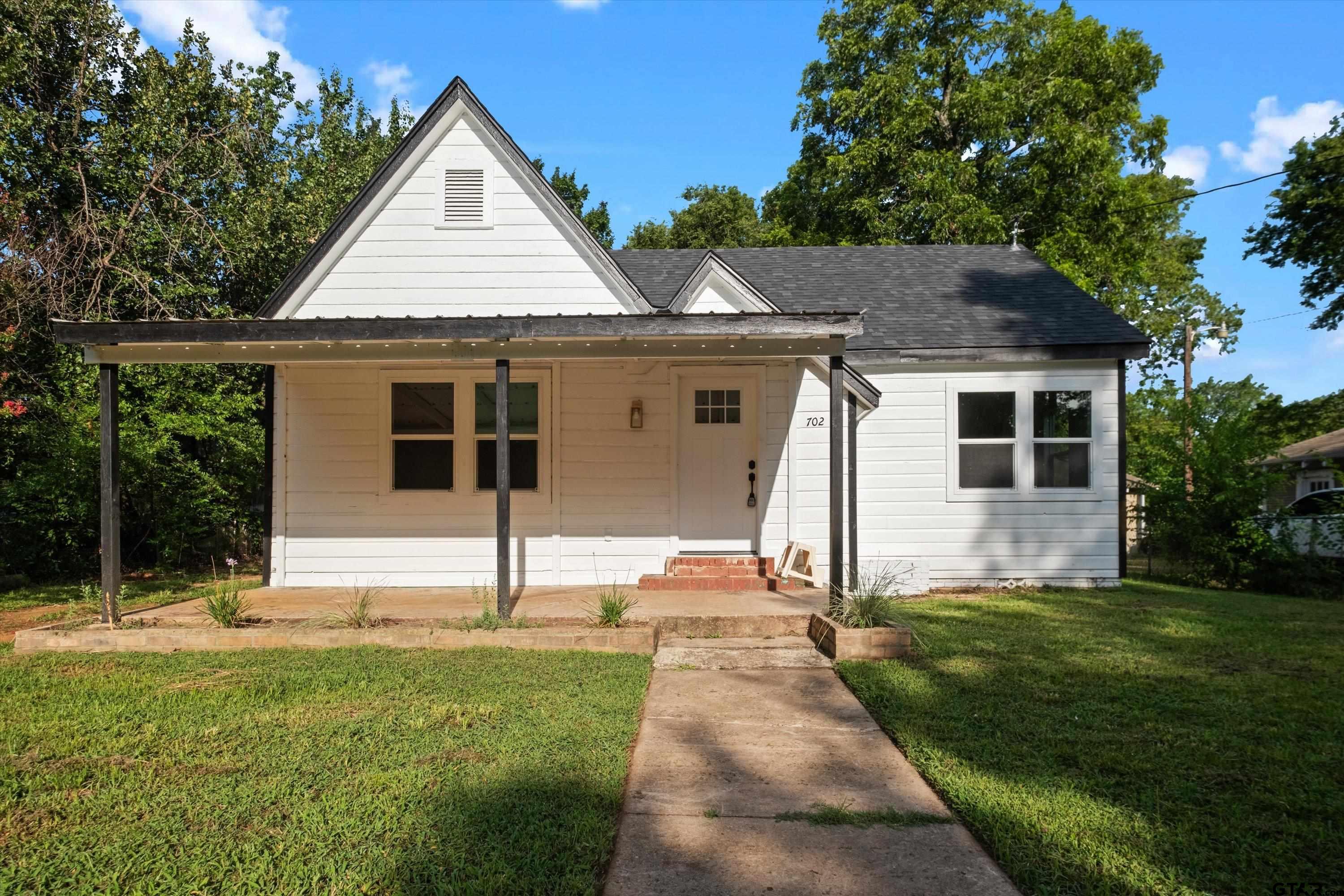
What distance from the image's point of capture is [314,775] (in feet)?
12.1

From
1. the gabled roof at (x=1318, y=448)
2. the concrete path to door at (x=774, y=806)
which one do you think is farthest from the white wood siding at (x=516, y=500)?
the gabled roof at (x=1318, y=448)

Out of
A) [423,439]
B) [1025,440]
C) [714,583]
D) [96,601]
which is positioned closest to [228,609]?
[423,439]

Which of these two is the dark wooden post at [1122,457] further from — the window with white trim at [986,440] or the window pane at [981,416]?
the window pane at [981,416]

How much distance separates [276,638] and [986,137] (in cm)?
2067

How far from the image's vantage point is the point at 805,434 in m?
9.74

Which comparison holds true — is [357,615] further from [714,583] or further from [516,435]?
[714,583]

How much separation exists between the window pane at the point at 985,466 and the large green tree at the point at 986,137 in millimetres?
11027

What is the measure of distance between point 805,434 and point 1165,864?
706 cm

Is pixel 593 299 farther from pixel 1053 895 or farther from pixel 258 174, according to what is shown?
pixel 258 174

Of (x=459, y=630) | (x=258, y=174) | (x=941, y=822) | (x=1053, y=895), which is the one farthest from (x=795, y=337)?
(x=258, y=174)

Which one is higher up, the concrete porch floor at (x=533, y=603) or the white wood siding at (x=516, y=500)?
the white wood siding at (x=516, y=500)

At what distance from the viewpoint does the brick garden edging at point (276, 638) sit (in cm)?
638

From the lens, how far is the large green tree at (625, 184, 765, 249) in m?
32.2

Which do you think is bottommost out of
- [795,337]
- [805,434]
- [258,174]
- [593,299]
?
[805,434]
